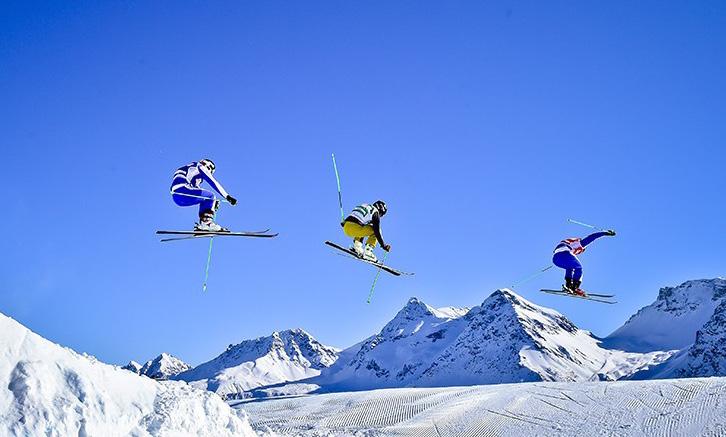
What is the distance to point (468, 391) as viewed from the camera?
232 ft

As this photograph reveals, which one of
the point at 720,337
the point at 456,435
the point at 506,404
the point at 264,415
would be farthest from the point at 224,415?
the point at 720,337

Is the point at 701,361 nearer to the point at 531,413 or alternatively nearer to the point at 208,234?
the point at 531,413

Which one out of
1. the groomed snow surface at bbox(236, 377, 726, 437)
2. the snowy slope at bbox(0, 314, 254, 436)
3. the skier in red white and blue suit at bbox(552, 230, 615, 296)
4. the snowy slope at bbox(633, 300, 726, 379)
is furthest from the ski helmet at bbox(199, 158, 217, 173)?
the snowy slope at bbox(633, 300, 726, 379)

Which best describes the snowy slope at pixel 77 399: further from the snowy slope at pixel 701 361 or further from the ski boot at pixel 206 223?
the snowy slope at pixel 701 361

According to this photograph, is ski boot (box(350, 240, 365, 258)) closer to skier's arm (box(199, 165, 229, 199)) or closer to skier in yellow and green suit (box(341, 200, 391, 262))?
skier in yellow and green suit (box(341, 200, 391, 262))

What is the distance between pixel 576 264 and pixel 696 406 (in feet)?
97.7

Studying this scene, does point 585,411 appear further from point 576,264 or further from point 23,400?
point 23,400

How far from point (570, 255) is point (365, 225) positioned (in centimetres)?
846

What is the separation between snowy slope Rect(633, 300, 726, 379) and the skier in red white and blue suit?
183 m

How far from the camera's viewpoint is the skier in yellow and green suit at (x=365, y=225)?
616 inches

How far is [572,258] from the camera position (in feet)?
67.1

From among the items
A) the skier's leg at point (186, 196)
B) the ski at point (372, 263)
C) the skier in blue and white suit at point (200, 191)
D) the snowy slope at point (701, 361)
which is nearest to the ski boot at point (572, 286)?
the ski at point (372, 263)

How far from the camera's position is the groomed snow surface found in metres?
40.4

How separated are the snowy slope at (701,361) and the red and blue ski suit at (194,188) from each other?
637 ft
